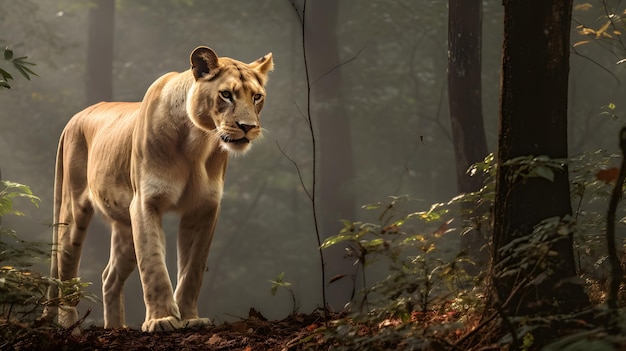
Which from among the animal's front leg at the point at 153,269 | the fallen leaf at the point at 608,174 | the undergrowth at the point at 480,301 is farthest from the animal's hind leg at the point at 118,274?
the fallen leaf at the point at 608,174

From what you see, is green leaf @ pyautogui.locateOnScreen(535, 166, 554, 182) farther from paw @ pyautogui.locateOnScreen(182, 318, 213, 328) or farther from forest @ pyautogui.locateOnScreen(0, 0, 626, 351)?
paw @ pyautogui.locateOnScreen(182, 318, 213, 328)

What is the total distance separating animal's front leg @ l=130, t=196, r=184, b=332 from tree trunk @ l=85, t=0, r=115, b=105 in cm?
1360

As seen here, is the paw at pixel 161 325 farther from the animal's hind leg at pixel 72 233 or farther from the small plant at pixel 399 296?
the animal's hind leg at pixel 72 233

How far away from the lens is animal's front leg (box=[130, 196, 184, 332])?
5.69 m

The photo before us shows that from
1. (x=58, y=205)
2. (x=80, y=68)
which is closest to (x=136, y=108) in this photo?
(x=58, y=205)

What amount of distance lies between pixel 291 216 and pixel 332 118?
1139cm

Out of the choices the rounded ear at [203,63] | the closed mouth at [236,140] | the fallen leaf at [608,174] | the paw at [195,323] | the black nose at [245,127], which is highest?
the rounded ear at [203,63]

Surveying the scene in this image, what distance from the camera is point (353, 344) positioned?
3305 millimetres

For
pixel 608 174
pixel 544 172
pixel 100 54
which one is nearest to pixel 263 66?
pixel 544 172

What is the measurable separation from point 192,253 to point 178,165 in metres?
0.78

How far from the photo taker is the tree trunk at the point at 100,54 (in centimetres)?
1973

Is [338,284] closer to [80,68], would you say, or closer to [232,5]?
[232,5]

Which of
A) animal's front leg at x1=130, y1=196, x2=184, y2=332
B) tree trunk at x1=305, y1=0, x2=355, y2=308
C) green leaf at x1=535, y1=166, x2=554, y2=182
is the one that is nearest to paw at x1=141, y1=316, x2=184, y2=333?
animal's front leg at x1=130, y1=196, x2=184, y2=332

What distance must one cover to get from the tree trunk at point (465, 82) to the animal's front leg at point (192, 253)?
4389 millimetres
